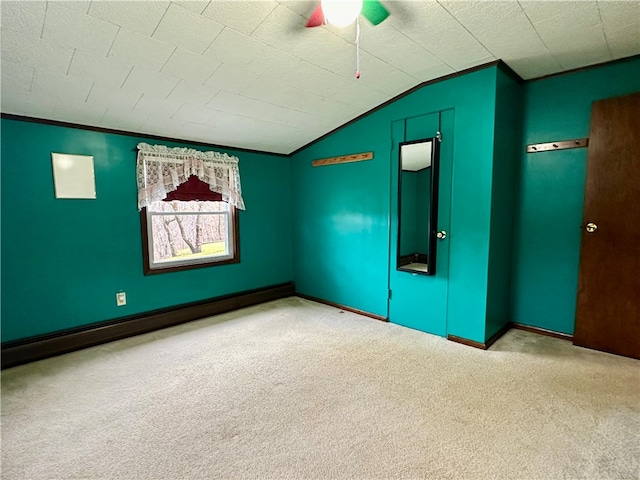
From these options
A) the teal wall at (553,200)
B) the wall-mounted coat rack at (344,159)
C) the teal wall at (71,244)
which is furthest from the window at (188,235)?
the teal wall at (553,200)

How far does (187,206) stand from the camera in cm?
351

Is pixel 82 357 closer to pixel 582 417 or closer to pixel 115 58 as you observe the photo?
pixel 115 58

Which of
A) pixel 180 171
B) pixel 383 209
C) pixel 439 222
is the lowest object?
pixel 439 222

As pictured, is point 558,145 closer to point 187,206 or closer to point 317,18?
point 317,18

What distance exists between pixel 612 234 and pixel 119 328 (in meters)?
4.48

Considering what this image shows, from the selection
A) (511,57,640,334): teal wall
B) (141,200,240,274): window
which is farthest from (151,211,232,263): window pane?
(511,57,640,334): teal wall

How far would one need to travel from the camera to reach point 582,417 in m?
1.78

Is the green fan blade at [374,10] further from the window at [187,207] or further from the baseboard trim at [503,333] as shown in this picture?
the baseboard trim at [503,333]

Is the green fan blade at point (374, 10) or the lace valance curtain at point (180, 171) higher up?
the green fan blade at point (374, 10)

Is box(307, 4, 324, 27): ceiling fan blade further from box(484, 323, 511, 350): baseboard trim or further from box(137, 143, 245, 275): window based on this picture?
box(484, 323, 511, 350): baseboard trim

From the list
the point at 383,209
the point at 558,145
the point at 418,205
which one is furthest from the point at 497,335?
the point at 558,145

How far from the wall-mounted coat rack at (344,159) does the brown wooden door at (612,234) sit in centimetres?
197

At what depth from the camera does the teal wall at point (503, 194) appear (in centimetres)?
266

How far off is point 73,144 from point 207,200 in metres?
1.28
